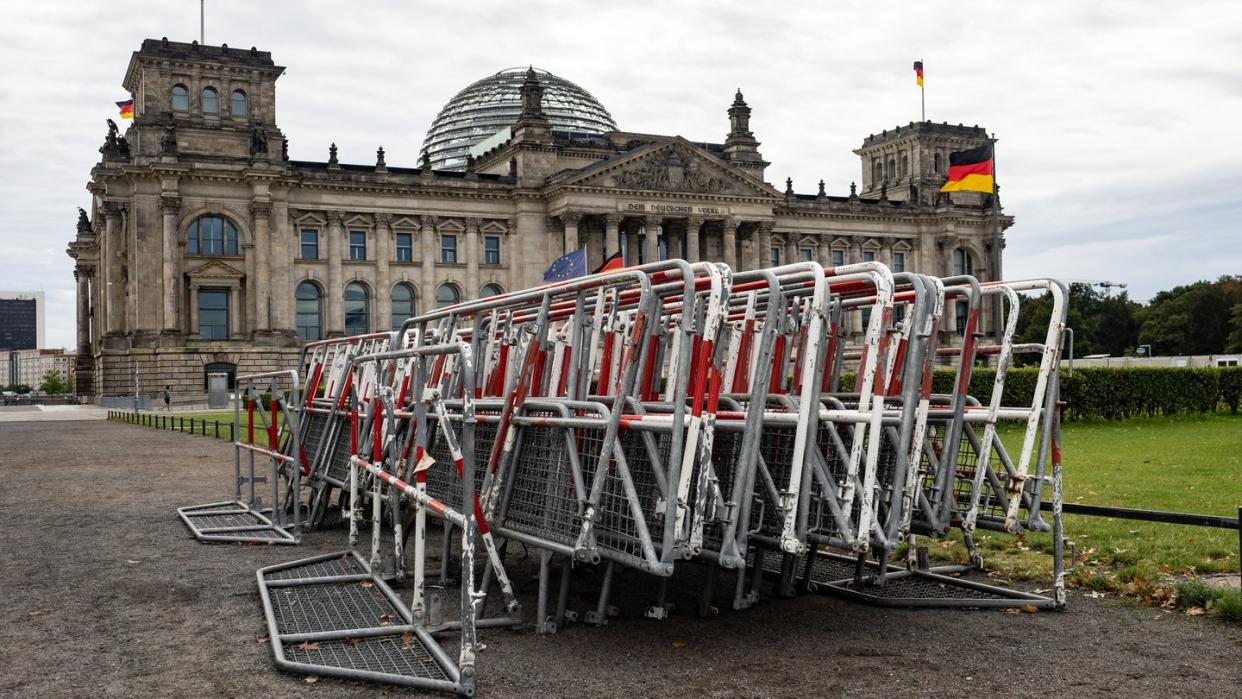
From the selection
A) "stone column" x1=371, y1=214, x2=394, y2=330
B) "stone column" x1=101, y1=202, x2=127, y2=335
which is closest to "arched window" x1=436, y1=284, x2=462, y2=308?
"stone column" x1=371, y1=214, x2=394, y2=330

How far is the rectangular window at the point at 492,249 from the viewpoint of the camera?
7594 centimetres

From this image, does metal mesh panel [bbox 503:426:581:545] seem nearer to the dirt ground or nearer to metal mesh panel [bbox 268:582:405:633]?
the dirt ground

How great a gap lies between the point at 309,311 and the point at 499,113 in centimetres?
2859

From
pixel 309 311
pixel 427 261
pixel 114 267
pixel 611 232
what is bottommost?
pixel 309 311

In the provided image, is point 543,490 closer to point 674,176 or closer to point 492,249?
point 492,249

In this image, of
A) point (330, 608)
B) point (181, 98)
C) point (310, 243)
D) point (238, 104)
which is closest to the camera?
point (330, 608)

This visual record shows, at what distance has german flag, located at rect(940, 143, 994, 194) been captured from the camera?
46812mm

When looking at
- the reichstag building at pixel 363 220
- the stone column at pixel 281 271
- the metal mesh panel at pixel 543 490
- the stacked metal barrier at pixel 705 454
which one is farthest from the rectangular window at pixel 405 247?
the metal mesh panel at pixel 543 490

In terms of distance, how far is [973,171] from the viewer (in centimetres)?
4728

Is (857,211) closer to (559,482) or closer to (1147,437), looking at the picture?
(1147,437)

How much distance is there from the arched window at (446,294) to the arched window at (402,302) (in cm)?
182

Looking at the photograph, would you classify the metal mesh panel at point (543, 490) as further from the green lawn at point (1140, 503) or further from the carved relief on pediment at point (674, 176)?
the carved relief on pediment at point (674, 176)

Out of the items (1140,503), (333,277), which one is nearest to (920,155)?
(333,277)

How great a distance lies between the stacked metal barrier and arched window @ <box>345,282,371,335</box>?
6376 cm
